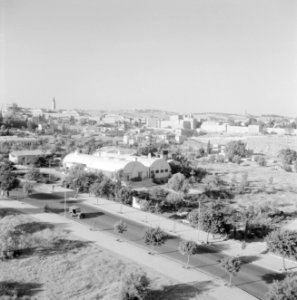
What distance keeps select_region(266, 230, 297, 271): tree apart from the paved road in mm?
847

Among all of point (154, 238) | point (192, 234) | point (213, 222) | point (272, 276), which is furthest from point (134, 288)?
point (192, 234)

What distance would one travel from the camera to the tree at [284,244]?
42.5 feet

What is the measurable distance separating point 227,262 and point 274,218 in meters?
7.82

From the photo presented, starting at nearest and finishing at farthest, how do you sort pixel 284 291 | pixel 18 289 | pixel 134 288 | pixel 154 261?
1. pixel 284 291
2. pixel 134 288
3. pixel 18 289
4. pixel 154 261

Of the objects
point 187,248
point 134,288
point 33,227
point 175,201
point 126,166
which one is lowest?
point 33,227

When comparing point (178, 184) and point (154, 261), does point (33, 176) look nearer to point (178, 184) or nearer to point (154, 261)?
point (178, 184)

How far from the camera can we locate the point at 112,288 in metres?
11.3

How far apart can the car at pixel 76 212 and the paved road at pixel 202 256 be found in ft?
1.11

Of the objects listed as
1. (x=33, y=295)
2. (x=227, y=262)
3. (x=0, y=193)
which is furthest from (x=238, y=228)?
(x=0, y=193)

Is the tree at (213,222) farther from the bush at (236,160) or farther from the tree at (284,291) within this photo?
the bush at (236,160)

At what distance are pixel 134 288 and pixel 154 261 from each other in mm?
2980

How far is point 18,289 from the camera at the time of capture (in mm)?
11320

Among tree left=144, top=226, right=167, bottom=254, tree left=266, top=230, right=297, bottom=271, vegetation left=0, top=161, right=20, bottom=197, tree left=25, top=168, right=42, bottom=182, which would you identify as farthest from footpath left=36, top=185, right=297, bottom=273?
tree left=25, top=168, right=42, bottom=182

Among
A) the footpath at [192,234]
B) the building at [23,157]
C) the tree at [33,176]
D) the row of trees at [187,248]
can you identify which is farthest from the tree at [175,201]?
the building at [23,157]
